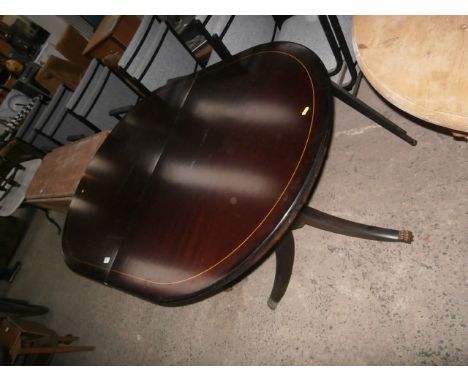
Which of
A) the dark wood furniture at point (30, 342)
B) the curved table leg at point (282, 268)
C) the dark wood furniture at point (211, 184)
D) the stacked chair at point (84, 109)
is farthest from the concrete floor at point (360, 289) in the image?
the stacked chair at point (84, 109)

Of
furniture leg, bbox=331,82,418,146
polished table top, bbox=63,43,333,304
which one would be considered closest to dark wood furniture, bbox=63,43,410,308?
polished table top, bbox=63,43,333,304

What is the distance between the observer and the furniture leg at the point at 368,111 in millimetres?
1536

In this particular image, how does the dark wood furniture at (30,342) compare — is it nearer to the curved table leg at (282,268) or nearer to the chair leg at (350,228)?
the curved table leg at (282,268)

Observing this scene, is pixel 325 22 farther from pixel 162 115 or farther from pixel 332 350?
pixel 332 350

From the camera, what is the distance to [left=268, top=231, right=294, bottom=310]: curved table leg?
69.8 inches

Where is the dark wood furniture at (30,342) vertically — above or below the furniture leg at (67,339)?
above

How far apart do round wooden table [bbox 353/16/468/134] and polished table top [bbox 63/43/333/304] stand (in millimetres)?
184

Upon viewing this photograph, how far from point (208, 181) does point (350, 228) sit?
0.84 meters

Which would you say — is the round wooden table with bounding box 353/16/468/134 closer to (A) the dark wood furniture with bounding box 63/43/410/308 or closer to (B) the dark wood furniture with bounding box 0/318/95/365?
(A) the dark wood furniture with bounding box 63/43/410/308

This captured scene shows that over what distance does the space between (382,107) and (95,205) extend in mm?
1838

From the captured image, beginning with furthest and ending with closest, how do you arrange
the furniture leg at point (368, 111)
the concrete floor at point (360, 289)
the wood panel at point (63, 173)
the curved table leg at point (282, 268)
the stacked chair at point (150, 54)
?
the wood panel at point (63, 173) → the stacked chair at point (150, 54) → the curved table leg at point (282, 268) → the furniture leg at point (368, 111) → the concrete floor at point (360, 289)

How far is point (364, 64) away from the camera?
108cm

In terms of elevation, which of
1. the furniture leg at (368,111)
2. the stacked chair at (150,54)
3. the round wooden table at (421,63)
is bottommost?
the furniture leg at (368,111)

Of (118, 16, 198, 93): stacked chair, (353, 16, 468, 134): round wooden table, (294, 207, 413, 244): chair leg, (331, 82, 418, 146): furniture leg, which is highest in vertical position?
(118, 16, 198, 93): stacked chair
